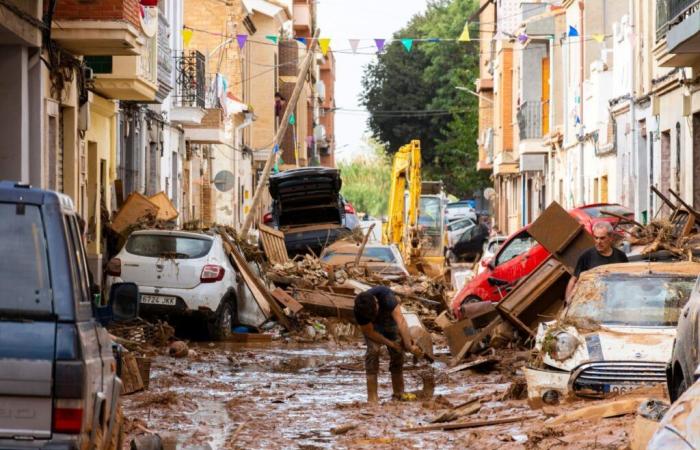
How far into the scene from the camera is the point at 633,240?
1888cm

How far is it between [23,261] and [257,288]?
687 inches

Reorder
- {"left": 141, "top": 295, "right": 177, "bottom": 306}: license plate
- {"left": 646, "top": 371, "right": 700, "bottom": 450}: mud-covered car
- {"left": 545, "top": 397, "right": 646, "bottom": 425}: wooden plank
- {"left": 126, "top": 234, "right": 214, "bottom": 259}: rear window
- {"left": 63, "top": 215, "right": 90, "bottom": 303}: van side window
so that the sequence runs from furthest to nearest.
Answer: {"left": 126, "top": 234, "right": 214, "bottom": 259}: rear window, {"left": 141, "top": 295, "right": 177, "bottom": 306}: license plate, {"left": 545, "top": 397, "right": 646, "bottom": 425}: wooden plank, {"left": 63, "top": 215, "right": 90, "bottom": 303}: van side window, {"left": 646, "top": 371, "right": 700, "bottom": 450}: mud-covered car

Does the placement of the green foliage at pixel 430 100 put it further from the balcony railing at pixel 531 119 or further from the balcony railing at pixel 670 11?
the balcony railing at pixel 670 11

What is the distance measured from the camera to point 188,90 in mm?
37969

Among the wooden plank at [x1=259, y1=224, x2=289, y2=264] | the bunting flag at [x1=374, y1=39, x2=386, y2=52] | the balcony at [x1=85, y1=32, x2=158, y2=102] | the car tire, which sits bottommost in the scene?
the car tire

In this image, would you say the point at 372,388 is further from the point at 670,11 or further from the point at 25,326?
the point at 670,11

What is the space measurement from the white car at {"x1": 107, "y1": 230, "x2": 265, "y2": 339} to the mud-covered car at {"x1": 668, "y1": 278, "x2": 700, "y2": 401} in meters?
12.5

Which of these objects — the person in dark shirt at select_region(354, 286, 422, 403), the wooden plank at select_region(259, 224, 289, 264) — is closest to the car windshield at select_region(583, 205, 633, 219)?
the wooden plank at select_region(259, 224, 289, 264)

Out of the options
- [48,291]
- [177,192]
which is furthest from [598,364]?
[177,192]

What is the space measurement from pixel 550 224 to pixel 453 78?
68.1 metres

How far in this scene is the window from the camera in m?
24.2

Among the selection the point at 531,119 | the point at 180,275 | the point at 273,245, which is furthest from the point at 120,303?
the point at 531,119

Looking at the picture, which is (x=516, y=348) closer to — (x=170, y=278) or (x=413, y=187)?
(x=170, y=278)

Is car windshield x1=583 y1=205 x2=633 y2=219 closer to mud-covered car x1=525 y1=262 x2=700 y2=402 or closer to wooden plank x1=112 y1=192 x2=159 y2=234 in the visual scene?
wooden plank x1=112 y1=192 x2=159 y2=234
